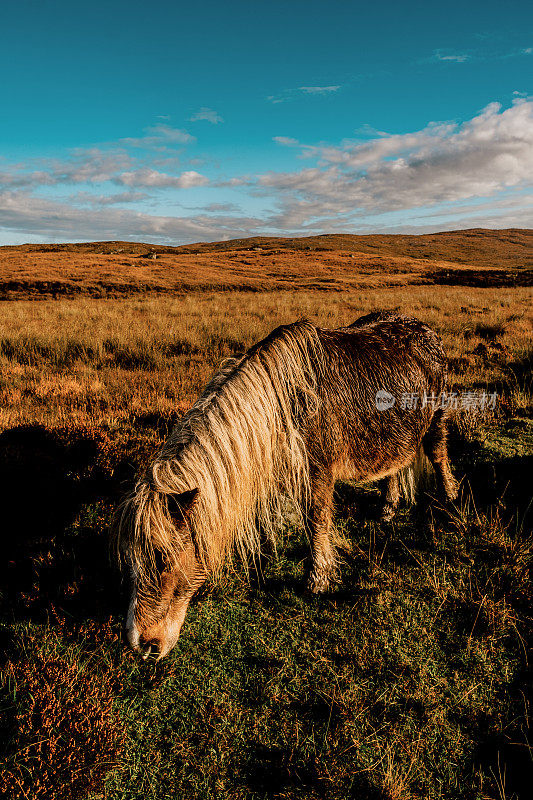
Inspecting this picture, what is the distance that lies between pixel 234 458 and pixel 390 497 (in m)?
2.20

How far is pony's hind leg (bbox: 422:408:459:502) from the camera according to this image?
12.3 ft

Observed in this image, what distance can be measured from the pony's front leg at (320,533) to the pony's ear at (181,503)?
47.1 inches

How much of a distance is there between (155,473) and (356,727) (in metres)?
1.76

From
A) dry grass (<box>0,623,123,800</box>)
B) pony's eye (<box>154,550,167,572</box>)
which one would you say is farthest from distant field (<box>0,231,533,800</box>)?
pony's eye (<box>154,550,167,572</box>)

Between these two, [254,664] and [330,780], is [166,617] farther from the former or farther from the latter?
[330,780]

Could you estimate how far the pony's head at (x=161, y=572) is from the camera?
6.38 ft

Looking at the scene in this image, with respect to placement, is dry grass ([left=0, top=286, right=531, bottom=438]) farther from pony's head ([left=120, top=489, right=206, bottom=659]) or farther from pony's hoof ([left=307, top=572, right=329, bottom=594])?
pony's head ([left=120, top=489, right=206, bottom=659])

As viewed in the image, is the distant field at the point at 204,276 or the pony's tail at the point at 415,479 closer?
the pony's tail at the point at 415,479

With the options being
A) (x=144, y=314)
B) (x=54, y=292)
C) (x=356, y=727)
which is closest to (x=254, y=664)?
(x=356, y=727)

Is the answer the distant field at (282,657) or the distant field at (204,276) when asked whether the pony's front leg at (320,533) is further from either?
the distant field at (204,276)

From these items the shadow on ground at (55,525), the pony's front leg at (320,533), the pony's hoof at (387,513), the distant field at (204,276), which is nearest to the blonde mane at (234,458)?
the pony's front leg at (320,533)

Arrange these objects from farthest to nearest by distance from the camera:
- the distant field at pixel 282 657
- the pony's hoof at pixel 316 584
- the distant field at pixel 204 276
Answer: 1. the distant field at pixel 204 276
2. the pony's hoof at pixel 316 584
3. the distant field at pixel 282 657

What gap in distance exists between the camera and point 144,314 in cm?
1575

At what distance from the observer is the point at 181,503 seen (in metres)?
1.99
